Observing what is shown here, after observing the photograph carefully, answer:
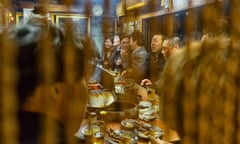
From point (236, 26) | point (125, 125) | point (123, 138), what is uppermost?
point (236, 26)

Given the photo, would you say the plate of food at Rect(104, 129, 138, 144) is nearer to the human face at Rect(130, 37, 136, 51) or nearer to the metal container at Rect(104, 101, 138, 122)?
the metal container at Rect(104, 101, 138, 122)

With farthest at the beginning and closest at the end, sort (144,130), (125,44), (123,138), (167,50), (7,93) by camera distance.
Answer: (144,130) < (123,138) < (167,50) < (125,44) < (7,93)

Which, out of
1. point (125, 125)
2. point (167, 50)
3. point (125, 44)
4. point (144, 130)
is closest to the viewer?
point (125, 44)

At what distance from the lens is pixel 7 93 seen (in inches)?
15.0

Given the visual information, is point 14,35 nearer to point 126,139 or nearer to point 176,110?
point 176,110

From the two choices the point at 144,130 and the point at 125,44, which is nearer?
the point at 125,44

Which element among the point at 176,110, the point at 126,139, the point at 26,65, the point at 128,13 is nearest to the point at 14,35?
the point at 26,65

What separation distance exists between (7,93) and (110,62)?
0.68 ft

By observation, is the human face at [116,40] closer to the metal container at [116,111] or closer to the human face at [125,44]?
the human face at [125,44]

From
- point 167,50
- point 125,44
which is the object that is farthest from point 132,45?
point 167,50

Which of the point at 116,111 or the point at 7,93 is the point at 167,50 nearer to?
the point at 116,111

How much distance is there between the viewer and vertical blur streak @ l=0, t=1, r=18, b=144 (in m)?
0.38

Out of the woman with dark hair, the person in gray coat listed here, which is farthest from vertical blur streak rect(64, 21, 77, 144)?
the person in gray coat

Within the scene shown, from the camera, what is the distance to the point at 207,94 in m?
0.55
